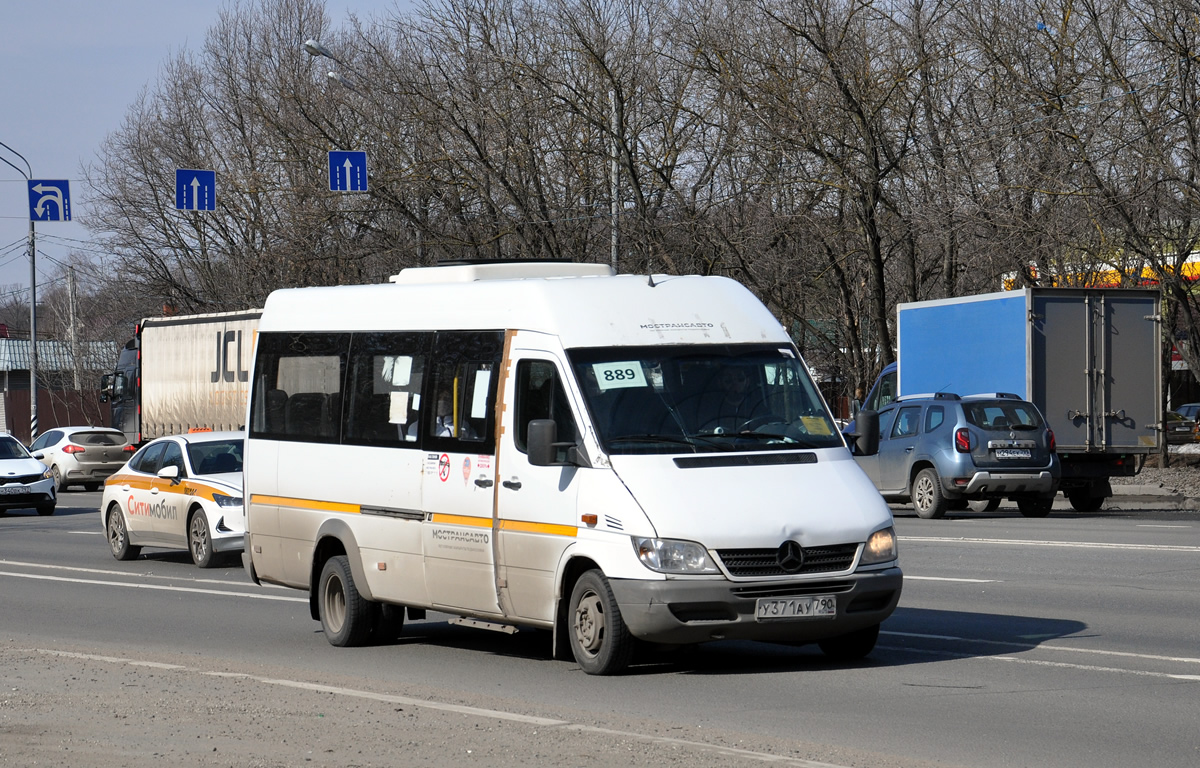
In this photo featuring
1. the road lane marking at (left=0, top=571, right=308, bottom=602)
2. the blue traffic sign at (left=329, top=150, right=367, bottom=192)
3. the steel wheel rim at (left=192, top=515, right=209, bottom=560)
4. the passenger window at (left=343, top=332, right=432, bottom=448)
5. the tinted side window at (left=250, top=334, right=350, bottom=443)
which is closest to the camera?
the passenger window at (left=343, top=332, right=432, bottom=448)

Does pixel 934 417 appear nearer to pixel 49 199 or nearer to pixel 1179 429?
pixel 49 199

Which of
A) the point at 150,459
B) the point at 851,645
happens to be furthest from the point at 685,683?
the point at 150,459

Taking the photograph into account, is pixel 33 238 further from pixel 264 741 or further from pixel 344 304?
pixel 264 741

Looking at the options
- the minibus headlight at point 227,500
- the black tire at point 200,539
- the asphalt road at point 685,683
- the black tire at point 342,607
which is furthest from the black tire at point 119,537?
the black tire at point 342,607

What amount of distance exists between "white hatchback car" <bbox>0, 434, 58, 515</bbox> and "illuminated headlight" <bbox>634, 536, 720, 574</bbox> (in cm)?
2288

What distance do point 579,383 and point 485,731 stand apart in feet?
8.49

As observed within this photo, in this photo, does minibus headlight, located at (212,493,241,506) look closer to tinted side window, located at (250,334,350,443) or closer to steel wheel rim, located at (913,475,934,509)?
tinted side window, located at (250,334,350,443)

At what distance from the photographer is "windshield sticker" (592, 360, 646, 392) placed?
9531mm

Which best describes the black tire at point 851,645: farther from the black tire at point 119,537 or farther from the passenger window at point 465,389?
the black tire at point 119,537

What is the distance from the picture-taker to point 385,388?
1087 centimetres

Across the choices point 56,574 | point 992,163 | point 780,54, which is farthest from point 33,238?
point 56,574

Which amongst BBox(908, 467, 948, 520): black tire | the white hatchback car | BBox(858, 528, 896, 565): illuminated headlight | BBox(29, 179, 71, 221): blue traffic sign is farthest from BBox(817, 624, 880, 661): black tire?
BBox(29, 179, 71, 221): blue traffic sign

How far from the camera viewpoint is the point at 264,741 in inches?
287

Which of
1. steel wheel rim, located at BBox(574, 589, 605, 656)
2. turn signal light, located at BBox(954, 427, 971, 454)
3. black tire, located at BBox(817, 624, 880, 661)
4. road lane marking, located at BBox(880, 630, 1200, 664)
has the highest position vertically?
turn signal light, located at BBox(954, 427, 971, 454)
